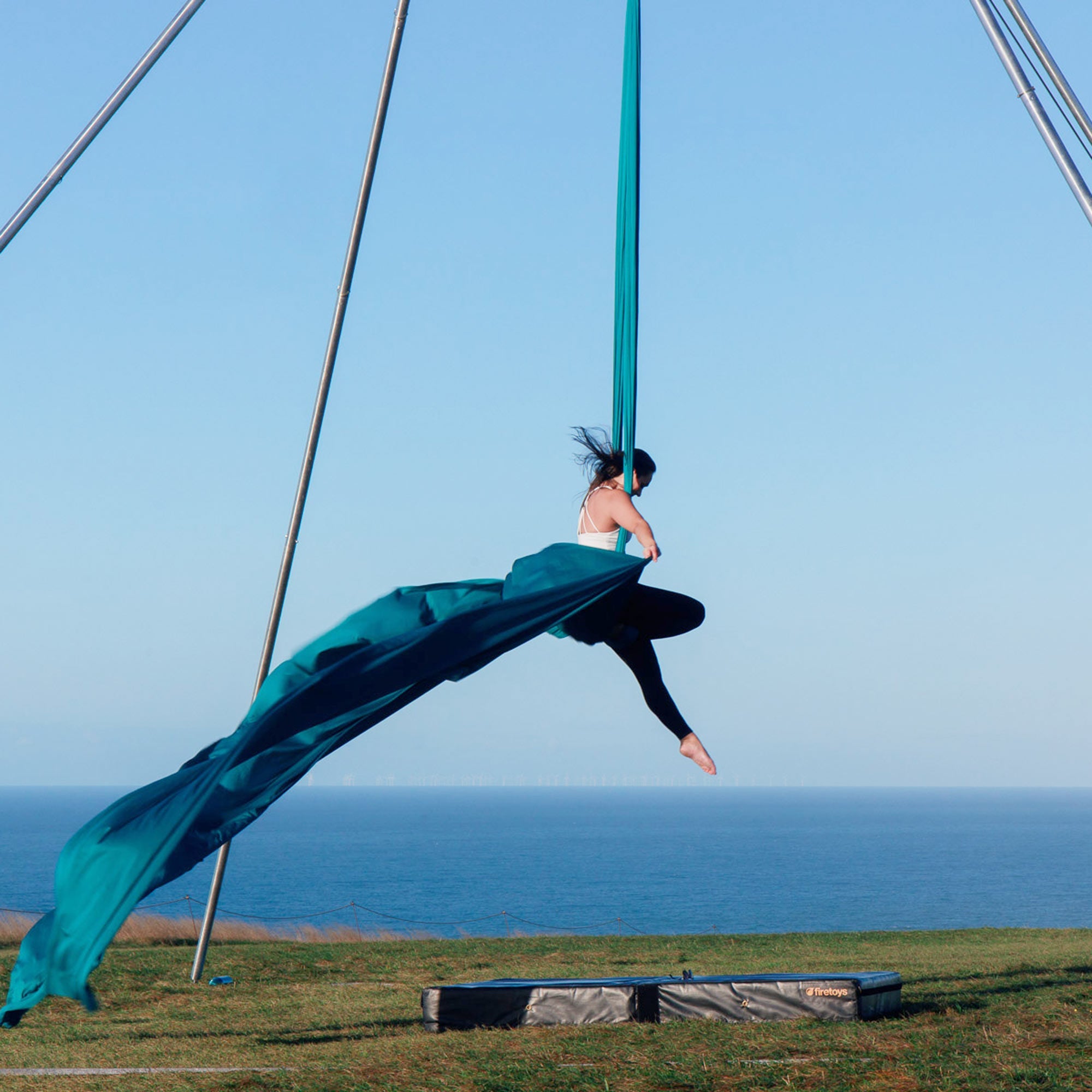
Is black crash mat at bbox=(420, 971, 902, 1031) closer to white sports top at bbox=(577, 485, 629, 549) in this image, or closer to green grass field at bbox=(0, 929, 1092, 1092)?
green grass field at bbox=(0, 929, 1092, 1092)

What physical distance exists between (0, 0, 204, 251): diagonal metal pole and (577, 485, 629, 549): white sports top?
337cm

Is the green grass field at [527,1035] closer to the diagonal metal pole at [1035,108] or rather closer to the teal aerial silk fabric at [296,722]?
the teal aerial silk fabric at [296,722]

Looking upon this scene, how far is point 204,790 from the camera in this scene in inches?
186

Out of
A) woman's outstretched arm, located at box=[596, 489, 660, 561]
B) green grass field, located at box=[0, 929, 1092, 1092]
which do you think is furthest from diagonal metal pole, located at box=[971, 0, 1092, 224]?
green grass field, located at box=[0, 929, 1092, 1092]

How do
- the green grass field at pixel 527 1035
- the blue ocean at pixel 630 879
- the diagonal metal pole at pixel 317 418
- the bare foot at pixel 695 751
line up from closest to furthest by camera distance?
1. the green grass field at pixel 527 1035
2. the bare foot at pixel 695 751
3. the diagonal metal pole at pixel 317 418
4. the blue ocean at pixel 630 879

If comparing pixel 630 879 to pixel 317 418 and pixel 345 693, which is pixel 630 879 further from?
pixel 345 693

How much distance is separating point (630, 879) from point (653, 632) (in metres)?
77.9

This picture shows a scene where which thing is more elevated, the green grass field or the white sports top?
the white sports top

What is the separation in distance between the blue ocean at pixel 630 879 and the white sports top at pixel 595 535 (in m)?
16.1

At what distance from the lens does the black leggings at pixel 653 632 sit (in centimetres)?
600

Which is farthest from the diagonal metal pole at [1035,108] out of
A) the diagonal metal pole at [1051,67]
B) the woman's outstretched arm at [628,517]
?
the woman's outstretched arm at [628,517]

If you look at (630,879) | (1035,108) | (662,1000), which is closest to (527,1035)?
(662,1000)

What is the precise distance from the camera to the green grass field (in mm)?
4895

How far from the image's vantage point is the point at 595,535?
236 inches
